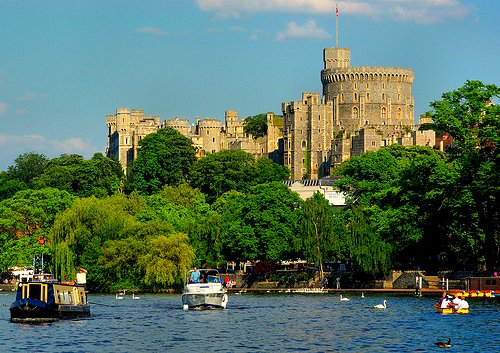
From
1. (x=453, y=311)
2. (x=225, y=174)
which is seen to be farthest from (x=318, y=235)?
(x=225, y=174)

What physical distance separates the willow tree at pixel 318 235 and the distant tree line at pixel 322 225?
0.28 ft

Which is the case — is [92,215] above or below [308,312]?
above

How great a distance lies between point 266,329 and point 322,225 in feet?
154

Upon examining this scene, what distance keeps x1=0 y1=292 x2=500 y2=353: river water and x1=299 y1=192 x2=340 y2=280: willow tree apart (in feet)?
79.0

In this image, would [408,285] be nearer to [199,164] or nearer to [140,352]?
[140,352]

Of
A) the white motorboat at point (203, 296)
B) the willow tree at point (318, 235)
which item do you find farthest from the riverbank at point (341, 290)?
the white motorboat at point (203, 296)

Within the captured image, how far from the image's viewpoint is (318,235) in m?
115

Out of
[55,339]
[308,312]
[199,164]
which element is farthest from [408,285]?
[199,164]

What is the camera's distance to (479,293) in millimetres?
94625

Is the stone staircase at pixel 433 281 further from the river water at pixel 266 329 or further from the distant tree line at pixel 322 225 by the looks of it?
the river water at pixel 266 329

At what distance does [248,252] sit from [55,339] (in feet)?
191

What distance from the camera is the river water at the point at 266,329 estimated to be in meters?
59.5

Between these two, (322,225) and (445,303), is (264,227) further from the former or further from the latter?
(445,303)

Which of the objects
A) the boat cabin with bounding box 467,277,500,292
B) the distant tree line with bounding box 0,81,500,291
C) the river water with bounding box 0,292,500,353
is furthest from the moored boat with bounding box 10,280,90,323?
the boat cabin with bounding box 467,277,500,292
